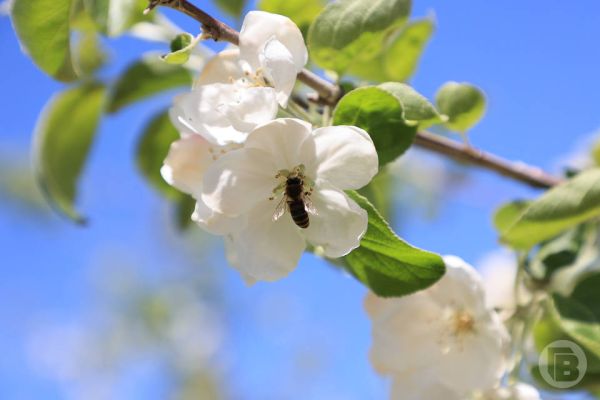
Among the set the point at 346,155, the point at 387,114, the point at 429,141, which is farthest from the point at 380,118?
the point at 429,141

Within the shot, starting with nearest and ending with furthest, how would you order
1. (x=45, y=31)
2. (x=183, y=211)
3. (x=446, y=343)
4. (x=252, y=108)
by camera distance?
(x=252, y=108) < (x=45, y=31) < (x=446, y=343) < (x=183, y=211)

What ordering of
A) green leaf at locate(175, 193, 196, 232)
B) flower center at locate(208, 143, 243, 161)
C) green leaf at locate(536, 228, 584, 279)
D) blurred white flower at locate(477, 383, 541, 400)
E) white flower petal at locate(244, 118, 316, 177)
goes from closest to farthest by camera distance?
white flower petal at locate(244, 118, 316, 177)
flower center at locate(208, 143, 243, 161)
blurred white flower at locate(477, 383, 541, 400)
green leaf at locate(536, 228, 584, 279)
green leaf at locate(175, 193, 196, 232)

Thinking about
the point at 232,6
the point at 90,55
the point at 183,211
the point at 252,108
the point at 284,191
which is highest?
the point at 252,108

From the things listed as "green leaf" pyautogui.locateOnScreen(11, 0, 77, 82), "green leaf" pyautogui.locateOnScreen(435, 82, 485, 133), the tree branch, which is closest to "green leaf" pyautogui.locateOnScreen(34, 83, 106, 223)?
"green leaf" pyautogui.locateOnScreen(11, 0, 77, 82)

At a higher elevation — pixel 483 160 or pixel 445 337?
pixel 483 160

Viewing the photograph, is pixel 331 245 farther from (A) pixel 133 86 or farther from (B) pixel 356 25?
(A) pixel 133 86

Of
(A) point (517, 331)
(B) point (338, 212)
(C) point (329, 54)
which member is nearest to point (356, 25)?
(C) point (329, 54)

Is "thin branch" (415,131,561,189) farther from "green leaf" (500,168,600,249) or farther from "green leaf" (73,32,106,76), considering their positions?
"green leaf" (73,32,106,76)

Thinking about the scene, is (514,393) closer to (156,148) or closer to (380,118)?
(380,118)
